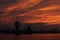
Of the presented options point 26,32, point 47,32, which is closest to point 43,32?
point 47,32

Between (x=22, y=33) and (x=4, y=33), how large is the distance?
33.3ft

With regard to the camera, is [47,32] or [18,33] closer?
[18,33]

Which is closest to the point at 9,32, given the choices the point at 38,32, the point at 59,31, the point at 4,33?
the point at 4,33

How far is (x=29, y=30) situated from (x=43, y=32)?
1351cm

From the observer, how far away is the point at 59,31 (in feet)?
570

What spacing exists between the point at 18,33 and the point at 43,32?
18.1 meters

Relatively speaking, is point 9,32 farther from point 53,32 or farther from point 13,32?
point 53,32

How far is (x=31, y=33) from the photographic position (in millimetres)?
175750

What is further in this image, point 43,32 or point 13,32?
point 43,32

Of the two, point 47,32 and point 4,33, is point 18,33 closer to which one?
point 4,33

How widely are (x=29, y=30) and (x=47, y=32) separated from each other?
48.9 ft

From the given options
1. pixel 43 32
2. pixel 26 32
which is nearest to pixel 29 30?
pixel 26 32

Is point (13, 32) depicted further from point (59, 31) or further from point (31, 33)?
point (59, 31)

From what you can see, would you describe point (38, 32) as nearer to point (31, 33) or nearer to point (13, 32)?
point (31, 33)
